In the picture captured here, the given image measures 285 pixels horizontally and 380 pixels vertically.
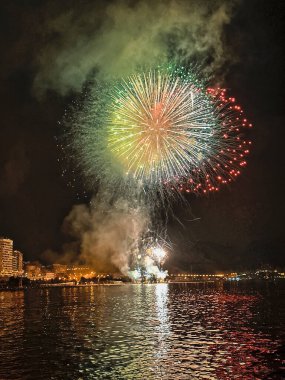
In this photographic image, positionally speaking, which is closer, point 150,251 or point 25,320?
point 25,320

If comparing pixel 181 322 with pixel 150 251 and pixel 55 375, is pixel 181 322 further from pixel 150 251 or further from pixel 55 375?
pixel 150 251

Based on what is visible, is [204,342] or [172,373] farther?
[204,342]

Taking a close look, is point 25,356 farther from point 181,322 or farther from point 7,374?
point 181,322

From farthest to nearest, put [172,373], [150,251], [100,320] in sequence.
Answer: [150,251], [100,320], [172,373]

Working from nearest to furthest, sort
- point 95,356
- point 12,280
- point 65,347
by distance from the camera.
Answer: point 95,356 < point 65,347 < point 12,280

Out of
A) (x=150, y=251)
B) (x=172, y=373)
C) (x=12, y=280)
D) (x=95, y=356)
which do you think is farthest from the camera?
(x=12, y=280)

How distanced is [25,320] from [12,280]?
160 metres

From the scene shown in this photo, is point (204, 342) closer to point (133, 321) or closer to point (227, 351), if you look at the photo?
point (227, 351)

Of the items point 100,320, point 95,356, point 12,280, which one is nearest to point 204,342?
point 95,356

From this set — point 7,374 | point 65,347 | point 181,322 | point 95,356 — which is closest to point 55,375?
point 7,374

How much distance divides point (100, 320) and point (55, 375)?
20783 millimetres

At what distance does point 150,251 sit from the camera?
154375 mm

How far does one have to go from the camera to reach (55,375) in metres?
19.8

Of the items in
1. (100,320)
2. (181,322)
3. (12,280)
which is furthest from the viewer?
(12,280)
